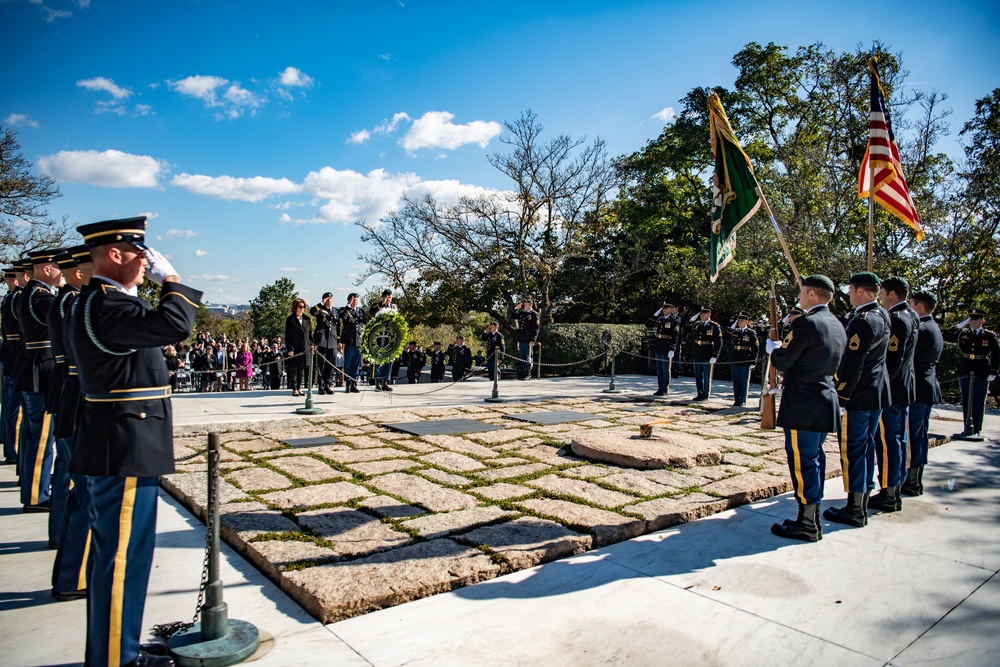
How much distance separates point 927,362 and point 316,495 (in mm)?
5718

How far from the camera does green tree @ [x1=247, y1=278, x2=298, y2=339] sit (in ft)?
131

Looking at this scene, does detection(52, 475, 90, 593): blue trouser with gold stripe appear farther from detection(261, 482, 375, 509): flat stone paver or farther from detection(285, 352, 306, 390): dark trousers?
detection(285, 352, 306, 390): dark trousers

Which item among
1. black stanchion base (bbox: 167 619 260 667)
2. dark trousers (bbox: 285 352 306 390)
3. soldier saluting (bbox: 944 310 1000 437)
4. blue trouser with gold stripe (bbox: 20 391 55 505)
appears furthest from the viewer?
dark trousers (bbox: 285 352 306 390)

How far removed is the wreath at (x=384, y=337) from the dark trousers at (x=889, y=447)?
777cm

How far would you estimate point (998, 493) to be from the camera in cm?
576

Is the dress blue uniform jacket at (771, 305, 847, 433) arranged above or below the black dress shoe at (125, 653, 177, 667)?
above

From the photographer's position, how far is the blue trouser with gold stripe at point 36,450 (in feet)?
14.6

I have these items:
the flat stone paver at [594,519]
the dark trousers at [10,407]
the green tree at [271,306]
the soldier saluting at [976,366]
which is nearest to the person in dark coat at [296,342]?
the dark trousers at [10,407]

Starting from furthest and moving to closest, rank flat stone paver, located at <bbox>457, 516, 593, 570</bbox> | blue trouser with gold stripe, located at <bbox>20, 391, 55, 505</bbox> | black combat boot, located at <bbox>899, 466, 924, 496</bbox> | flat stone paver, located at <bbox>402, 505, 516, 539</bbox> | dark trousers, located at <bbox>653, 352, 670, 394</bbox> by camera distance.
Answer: dark trousers, located at <bbox>653, 352, 670, 394</bbox>
black combat boot, located at <bbox>899, 466, 924, 496</bbox>
blue trouser with gold stripe, located at <bbox>20, 391, 55, 505</bbox>
flat stone paver, located at <bbox>402, 505, 516, 539</bbox>
flat stone paver, located at <bbox>457, 516, 593, 570</bbox>

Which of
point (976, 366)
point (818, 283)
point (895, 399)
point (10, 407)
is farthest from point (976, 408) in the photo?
point (10, 407)

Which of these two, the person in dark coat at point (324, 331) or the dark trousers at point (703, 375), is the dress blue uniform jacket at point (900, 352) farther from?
the person in dark coat at point (324, 331)

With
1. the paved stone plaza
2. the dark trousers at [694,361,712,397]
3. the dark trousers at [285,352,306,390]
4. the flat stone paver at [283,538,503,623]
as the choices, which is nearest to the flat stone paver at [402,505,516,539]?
the paved stone plaza

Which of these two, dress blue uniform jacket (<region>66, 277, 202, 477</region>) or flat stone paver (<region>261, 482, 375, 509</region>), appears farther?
flat stone paver (<region>261, 482, 375, 509</region>)

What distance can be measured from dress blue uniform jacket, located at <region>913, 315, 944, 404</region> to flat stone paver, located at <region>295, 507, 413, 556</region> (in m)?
4.98
